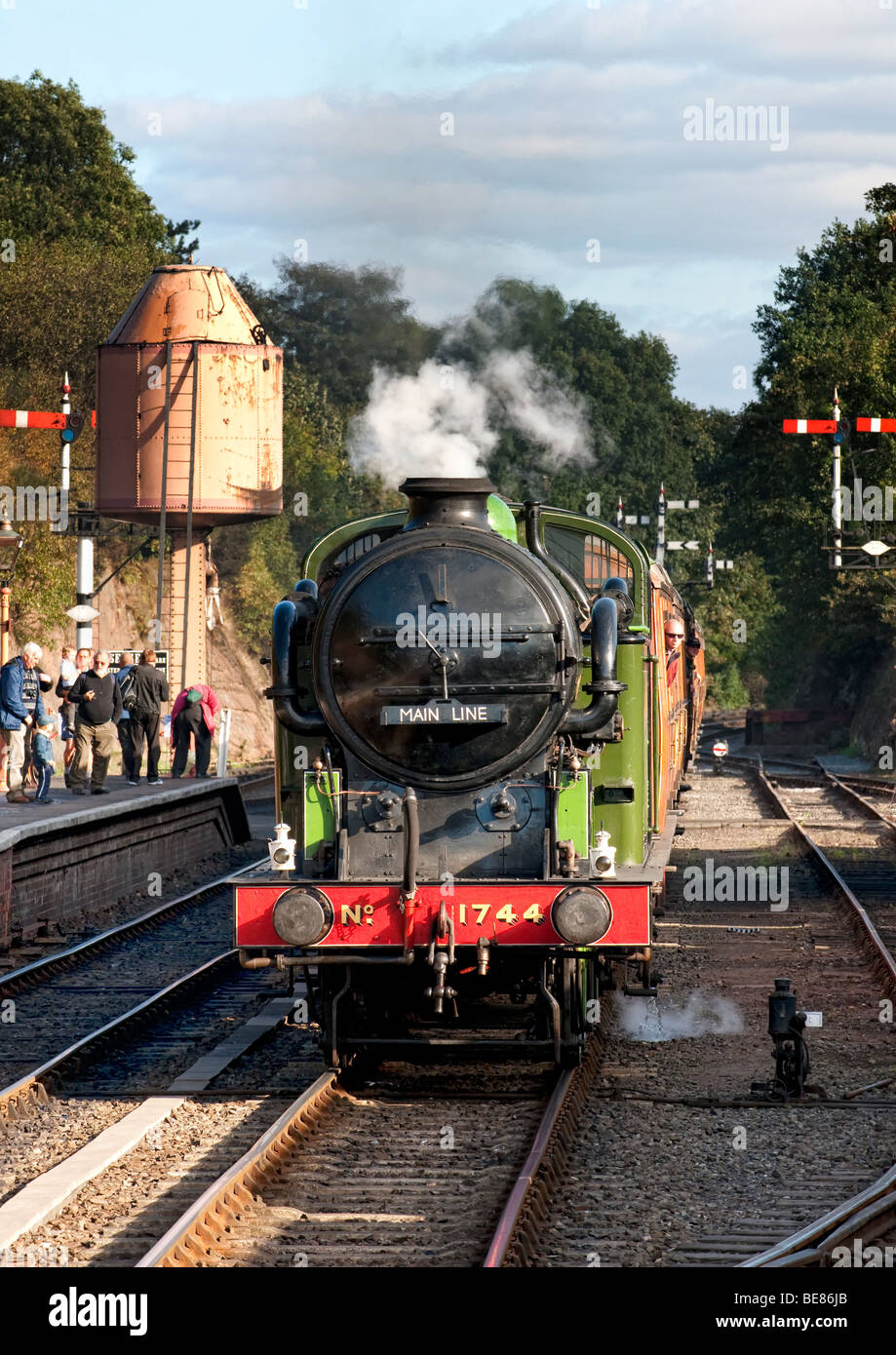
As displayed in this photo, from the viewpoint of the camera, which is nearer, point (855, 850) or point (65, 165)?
point (855, 850)

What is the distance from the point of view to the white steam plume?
17.3 meters

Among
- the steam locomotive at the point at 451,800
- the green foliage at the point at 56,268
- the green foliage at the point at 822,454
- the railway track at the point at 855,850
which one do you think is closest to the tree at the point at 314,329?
the green foliage at the point at 56,268

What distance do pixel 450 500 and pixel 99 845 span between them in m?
7.84

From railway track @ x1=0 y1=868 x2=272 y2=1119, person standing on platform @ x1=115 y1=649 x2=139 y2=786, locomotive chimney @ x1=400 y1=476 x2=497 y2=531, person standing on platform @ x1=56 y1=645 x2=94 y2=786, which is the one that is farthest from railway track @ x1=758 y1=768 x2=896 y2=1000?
person standing on platform @ x1=56 y1=645 x2=94 y2=786

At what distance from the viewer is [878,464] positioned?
3600 centimetres

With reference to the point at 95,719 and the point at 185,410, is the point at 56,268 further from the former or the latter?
the point at 95,719

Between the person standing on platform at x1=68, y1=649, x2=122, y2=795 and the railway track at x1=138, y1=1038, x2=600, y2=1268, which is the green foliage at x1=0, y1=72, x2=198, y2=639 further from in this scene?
the railway track at x1=138, y1=1038, x2=600, y2=1268

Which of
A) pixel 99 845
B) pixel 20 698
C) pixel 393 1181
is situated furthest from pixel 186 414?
pixel 393 1181

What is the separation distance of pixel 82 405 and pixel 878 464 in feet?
→ 57.8

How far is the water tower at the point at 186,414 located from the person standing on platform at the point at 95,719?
9.45 meters

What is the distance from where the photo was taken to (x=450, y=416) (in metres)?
20.3

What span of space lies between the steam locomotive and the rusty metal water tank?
63.7 feet
